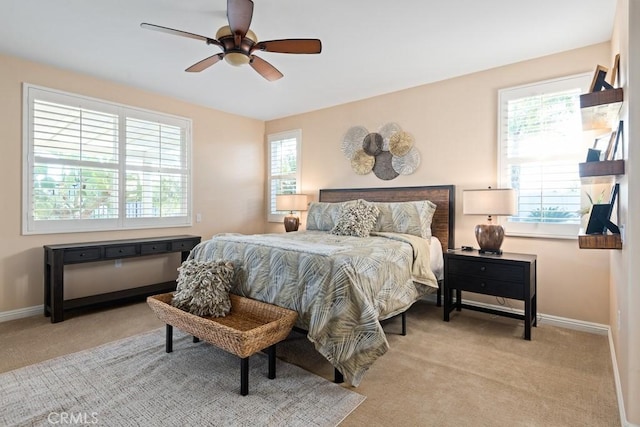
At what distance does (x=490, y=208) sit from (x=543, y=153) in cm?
79

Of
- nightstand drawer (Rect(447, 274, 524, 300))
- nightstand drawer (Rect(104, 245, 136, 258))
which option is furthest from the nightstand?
nightstand drawer (Rect(104, 245, 136, 258))

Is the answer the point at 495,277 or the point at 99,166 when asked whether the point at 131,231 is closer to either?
the point at 99,166

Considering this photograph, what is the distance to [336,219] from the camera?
4230 mm

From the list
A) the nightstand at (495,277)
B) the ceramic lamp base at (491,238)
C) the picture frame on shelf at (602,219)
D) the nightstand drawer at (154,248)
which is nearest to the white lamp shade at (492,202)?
the ceramic lamp base at (491,238)

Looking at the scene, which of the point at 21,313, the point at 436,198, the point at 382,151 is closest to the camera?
the point at 21,313

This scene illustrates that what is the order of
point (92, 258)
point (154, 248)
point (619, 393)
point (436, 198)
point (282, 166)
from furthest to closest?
1. point (282, 166)
2. point (154, 248)
3. point (436, 198)
4. point (92, 258)
5. point (619, 393)

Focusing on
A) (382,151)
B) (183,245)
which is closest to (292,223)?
(183,245)

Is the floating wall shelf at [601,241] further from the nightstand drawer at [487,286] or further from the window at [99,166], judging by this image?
the window at [99,166]

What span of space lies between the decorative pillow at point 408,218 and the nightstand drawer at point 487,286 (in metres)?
0.56

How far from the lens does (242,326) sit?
7.86 feet

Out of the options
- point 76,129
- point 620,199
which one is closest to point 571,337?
point 620,199

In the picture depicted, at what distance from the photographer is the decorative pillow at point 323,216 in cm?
430

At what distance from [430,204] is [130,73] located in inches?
147

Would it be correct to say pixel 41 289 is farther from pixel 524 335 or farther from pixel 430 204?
pixel 524 335
